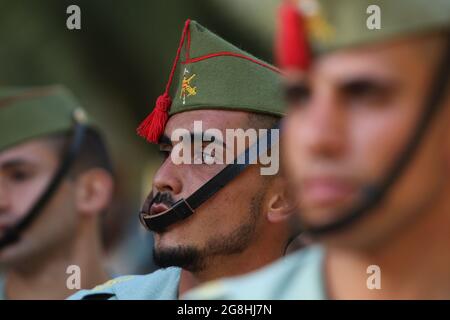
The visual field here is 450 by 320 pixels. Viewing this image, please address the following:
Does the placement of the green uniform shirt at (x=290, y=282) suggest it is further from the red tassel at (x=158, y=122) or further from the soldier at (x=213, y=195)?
the red tassel at (x=158, y=122)

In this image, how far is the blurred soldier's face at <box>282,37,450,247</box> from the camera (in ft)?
5.09

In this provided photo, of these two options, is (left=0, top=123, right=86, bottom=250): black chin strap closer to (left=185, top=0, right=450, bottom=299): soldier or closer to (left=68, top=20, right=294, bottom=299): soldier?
(left=68, top=20, right=294, bottom=299): soldier

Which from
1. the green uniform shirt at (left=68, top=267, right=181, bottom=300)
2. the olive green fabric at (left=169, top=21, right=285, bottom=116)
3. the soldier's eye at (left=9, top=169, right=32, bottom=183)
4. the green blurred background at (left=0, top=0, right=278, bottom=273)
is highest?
the green blurred background at (left=0, top=0, right=278, bottom=273)

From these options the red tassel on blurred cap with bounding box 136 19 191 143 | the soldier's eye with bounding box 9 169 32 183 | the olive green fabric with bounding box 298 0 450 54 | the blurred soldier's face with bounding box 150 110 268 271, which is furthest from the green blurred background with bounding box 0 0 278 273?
the olive green fabric with bounding box 298 0 450 54

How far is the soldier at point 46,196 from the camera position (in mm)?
3260

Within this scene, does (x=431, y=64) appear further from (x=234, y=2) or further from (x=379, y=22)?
(x=234, y=2)

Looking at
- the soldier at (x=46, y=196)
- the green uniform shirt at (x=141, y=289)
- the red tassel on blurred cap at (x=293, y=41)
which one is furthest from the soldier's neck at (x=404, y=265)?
the soldier at (x=46, y=196)

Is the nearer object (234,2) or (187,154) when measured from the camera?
(187,154)

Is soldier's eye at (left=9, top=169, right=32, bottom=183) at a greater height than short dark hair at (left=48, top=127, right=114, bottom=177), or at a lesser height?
lesser

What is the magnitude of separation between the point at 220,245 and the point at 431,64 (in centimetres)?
113

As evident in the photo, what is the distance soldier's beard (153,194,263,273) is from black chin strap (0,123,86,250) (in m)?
0.84

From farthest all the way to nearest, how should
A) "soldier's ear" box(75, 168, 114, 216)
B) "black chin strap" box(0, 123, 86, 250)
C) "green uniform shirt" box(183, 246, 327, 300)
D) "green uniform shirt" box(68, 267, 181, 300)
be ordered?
"soldier's ear" box(75, 168, 114, 216), "black chin strap" box(0, 123, 86, 250), "green uniform shirt" box(68, 267, 181, 300), "green uniform shirt" box(183, 246, 327, 300)

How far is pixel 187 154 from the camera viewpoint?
2.60 meters
